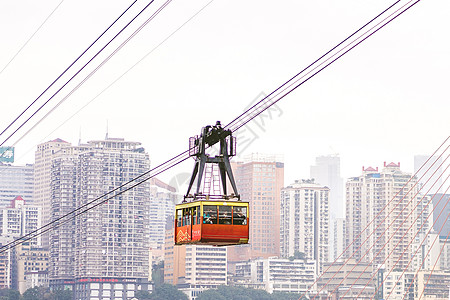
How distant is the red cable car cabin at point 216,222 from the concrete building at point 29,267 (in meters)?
152

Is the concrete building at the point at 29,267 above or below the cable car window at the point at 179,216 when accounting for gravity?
below

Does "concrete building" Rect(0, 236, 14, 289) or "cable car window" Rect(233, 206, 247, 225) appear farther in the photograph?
"concrete building" Rect(0, 236, 14, 289)

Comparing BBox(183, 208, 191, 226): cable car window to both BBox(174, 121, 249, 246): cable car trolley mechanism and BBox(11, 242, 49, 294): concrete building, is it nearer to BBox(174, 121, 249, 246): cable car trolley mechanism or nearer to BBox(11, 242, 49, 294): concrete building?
BBox(174, 121, 249, 246): cable car trolley mechanism

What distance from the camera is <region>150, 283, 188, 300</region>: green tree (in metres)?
174

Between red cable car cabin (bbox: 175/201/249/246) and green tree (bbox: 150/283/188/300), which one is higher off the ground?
red cable car cabin (bbox: 175/201/249/246)

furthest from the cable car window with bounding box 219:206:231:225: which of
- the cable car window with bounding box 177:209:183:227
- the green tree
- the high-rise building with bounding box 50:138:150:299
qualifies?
the high-rise building with bounding box 50:138:150:299

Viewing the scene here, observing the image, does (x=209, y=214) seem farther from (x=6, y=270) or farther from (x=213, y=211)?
(x=6, y=270)

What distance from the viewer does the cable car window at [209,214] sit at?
27.2 metres

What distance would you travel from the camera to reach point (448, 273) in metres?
197

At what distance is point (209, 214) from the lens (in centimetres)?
2730

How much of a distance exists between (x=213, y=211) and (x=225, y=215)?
0.38 m

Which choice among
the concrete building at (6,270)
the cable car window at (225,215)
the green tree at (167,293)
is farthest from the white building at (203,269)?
the cable car window at (225,215)

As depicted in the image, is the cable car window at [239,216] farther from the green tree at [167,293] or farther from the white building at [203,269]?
the white building at [203,269]

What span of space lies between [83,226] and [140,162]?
14851 millimetres
